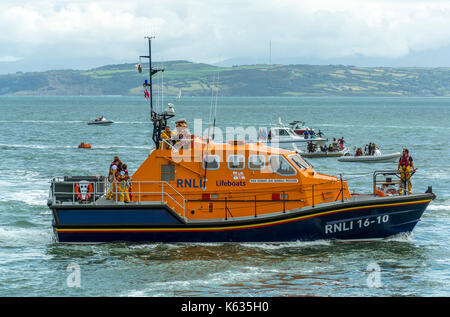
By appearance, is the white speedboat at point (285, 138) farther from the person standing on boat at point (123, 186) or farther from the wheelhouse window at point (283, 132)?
the person standing on boat at point (123, 186)

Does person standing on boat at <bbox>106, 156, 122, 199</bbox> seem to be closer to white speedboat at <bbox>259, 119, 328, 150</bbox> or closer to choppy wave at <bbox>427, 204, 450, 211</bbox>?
choppy wave at <bbox>427, 204, 450, 211</bbox>

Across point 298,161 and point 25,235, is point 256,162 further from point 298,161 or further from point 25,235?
point 25,235

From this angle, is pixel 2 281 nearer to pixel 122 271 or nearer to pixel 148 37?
pixel 122 271

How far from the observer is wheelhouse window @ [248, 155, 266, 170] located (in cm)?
1716

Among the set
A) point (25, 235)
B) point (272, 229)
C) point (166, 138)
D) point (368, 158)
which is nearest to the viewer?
point (272, 229)

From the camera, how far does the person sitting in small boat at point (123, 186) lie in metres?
17.0

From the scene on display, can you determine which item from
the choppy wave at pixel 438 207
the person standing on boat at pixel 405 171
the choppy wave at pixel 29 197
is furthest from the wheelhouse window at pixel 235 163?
the choppy wave at pixel 29 197

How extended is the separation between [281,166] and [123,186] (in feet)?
14.7

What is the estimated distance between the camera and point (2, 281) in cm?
1509

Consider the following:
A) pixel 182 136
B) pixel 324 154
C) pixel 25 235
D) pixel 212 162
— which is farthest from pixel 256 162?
pixel 324 154

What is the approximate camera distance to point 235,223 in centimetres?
1678

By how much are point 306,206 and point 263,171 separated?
1.55 m
